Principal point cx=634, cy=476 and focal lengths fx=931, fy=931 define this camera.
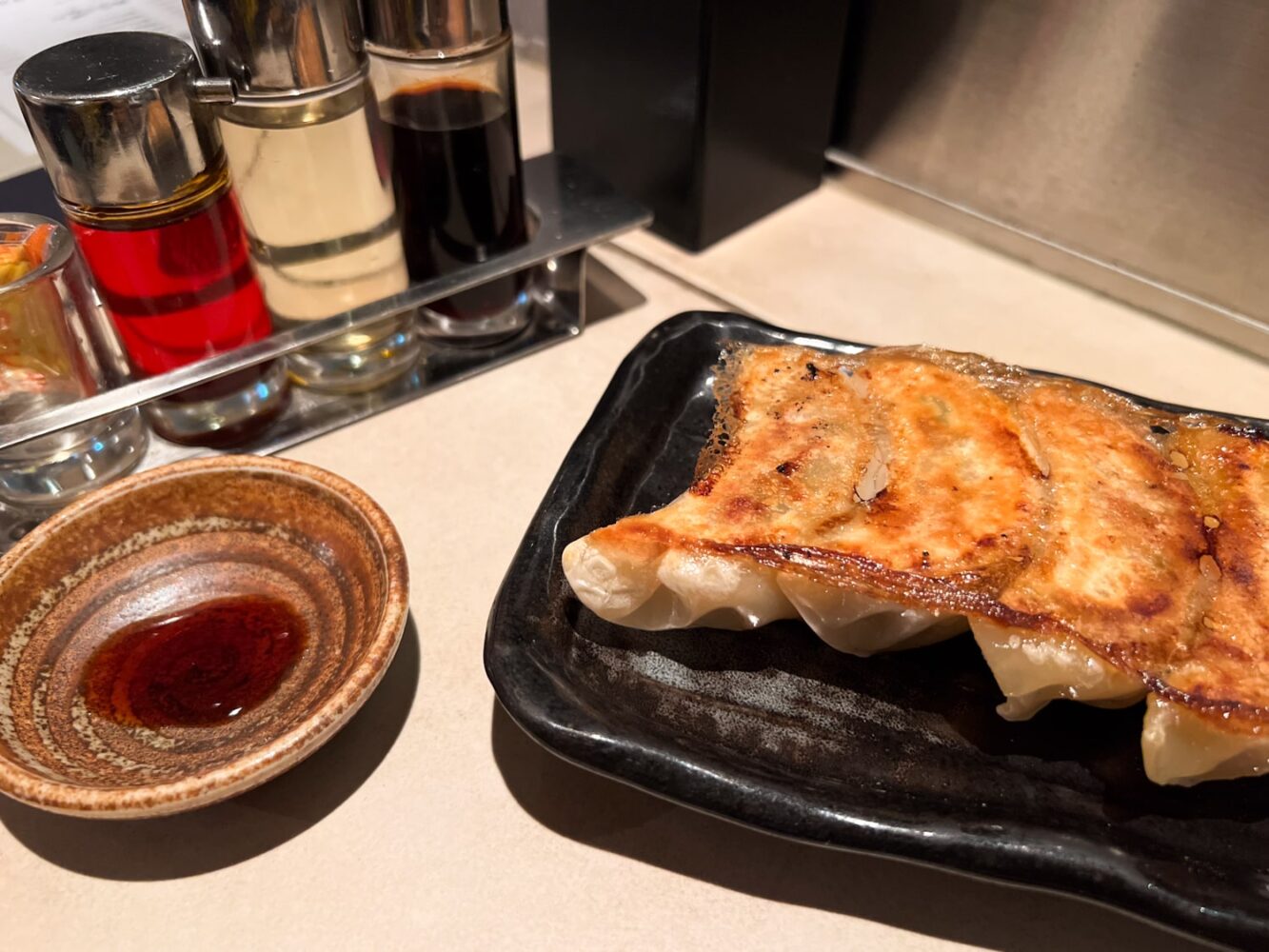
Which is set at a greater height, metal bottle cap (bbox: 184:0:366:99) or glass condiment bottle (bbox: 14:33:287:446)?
metal bottle cap (bbox: 184:0:366:99)

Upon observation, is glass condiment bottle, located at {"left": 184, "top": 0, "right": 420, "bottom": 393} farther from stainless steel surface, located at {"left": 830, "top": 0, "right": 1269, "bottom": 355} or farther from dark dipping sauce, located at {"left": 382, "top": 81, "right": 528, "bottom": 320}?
stainless steel surface, located at {"left": 830, "top": 0, "right": 1269, "bottom": 355}

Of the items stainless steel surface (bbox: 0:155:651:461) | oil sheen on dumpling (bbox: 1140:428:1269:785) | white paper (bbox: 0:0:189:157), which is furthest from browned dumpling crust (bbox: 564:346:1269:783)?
white paper (bbox: 0:0:189:157)

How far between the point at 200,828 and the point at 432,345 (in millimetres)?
868

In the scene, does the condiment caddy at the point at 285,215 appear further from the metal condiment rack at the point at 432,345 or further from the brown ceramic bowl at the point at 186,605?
the brown ceramic bowl at the point at 186,605

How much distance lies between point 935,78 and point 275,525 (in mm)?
→ 1529

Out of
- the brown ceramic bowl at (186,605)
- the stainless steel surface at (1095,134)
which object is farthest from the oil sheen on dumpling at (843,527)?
the stainless steel surface at (1095,134)

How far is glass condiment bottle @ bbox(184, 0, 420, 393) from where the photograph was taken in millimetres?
1101

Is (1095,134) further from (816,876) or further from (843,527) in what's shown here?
(816,876)

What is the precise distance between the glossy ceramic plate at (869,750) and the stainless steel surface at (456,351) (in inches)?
16.7

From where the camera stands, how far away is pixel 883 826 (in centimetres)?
82

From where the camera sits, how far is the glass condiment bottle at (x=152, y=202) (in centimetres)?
103

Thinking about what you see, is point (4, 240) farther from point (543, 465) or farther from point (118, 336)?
point (543, 465)

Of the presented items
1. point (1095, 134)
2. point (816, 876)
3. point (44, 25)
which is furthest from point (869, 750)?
point (44, 25)

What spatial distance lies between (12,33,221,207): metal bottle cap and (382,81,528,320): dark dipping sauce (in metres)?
0.29
